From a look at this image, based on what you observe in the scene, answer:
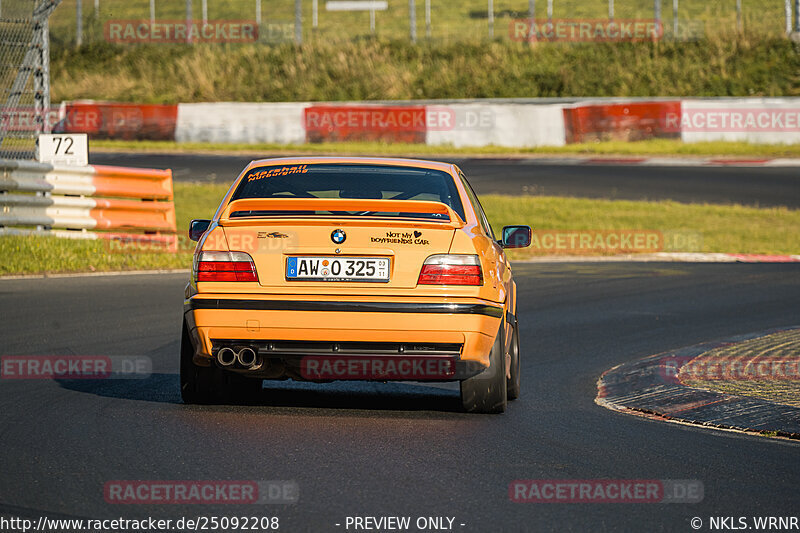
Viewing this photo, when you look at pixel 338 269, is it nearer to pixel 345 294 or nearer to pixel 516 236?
pixel 345 294

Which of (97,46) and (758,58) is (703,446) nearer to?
(758,58)

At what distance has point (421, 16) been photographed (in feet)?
223

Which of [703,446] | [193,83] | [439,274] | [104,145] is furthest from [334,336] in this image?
[193,83]

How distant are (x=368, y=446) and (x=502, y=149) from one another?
2696 cm

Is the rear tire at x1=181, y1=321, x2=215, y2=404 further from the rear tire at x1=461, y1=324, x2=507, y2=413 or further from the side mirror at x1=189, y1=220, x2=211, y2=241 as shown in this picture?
the rear tire at x1=461, y1=324, x2=507, y2=413


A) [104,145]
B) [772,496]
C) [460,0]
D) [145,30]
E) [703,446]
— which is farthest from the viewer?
[460,0]

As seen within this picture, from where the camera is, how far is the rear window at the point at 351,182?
7719 millimetres

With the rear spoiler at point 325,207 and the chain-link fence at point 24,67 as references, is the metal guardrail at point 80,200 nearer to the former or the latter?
the chain-link fence at point 24,67

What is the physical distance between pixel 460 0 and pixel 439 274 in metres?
57.3

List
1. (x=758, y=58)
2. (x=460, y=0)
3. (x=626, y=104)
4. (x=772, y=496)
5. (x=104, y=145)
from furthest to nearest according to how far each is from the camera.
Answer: (x=460, y=0) → (x=758, y=58) → (x=104, y=145) → (x=626, y=104) → (x=772, y=496)

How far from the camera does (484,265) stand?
7.10 metres

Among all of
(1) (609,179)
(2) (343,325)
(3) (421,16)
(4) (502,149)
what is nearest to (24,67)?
(2) (343,325)

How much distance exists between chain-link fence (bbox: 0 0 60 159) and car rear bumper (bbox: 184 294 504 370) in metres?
10.7

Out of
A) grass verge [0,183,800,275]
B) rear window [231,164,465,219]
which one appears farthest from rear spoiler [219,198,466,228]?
grass verge [0,183,800,275]
